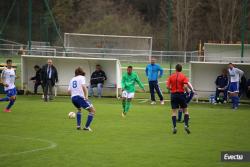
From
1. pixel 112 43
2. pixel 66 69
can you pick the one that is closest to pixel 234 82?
pixel 66 69

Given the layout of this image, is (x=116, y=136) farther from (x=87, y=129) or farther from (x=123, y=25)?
(x=123, y=25)

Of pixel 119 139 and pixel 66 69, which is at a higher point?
pixel 66 69

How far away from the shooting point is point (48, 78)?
32.1 m

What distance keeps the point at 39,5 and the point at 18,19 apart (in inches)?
188

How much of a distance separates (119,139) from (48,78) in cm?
1478

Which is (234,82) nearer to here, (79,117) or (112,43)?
(79,117)

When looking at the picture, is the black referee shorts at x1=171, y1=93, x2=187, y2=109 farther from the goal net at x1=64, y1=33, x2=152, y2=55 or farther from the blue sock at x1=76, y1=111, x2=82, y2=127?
the goal net at x1=64, y1=33, x2=152, y2=55

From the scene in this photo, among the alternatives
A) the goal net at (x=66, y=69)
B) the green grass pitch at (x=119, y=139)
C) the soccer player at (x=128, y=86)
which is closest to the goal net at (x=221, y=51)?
the goal net at (x=66, y=69)

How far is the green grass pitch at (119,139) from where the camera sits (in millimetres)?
14312

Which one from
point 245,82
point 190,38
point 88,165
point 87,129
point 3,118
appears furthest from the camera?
point 190,38

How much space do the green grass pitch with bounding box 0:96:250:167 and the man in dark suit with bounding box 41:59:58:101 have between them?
159 inches

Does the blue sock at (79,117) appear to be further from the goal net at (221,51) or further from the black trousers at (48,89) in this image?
the goal net at (221,51)

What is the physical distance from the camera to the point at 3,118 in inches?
905

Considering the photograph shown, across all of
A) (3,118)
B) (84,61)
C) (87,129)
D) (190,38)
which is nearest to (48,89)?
(84,61)
